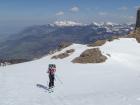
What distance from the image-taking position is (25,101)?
926 inches

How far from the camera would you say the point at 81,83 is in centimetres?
3212

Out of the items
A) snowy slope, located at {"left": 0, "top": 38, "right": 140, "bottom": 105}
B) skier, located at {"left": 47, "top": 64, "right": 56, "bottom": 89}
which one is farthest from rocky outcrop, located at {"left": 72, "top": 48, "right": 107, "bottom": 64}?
skier, located at {"left": 47, "top": 64, "right": 56, "bottom": 89}

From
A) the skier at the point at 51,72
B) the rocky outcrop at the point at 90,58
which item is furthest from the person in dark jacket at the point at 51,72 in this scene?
the rocky outcrop at the point at 90,58

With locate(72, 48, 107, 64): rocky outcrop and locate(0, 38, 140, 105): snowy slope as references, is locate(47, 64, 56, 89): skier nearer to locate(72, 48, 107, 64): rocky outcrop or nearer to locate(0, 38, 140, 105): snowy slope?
locate(0, 38, 140, 105): snowy slope

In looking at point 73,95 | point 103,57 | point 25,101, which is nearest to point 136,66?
point 103,57

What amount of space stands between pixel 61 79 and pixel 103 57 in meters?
13.9

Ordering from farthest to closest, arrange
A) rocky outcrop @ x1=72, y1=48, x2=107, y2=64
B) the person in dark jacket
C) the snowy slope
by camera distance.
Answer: rocky outcrop @ x1=72, y1=48, x2=107, y2=64, the person in dark jacket, the snowy slope

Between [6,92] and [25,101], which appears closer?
[25,101]

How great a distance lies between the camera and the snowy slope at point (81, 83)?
23.7 m

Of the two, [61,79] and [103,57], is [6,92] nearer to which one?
[61,79]

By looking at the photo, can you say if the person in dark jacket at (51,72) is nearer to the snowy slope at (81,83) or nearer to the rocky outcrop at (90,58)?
the snowy slope at (81,83)

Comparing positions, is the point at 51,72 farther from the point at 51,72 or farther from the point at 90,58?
the point at 90,58

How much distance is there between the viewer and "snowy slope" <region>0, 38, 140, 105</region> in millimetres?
23734

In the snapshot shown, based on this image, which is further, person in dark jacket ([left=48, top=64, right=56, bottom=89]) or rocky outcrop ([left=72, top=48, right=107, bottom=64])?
rocky outcrop ([left=72, top=48, right=107, bottom=64])
